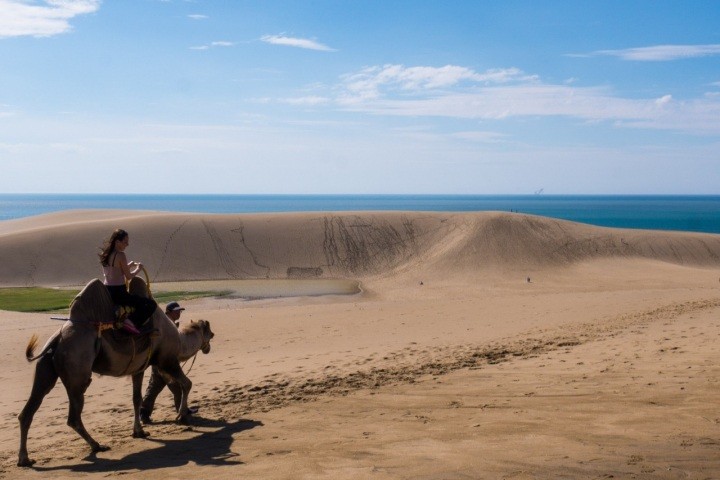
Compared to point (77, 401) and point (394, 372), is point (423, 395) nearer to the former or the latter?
point (394, 372)

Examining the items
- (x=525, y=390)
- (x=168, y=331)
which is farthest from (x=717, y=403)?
(x=168, y=331)

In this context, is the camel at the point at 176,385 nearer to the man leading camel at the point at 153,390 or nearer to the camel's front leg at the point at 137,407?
the man leading camel at the point at 153,390

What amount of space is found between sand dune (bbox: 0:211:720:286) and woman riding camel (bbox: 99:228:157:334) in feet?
90.7

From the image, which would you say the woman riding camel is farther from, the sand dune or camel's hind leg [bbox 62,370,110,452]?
the sand dune

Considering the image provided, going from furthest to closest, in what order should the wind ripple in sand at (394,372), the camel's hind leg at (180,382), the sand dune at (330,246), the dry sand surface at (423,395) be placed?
the sand dune at (330,246)
the wind ripple in sand at (394,372)
the camel's hind leg at (180,382)
the dry sand surface at (423,395)

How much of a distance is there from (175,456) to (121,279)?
2223 mm

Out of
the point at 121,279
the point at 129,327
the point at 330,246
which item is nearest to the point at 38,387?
the point at 129,327

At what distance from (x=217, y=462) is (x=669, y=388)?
6.01m

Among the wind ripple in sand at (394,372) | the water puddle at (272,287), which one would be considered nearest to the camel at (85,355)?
the wind ripple in sand at (394,372)

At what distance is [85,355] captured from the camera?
8180mm

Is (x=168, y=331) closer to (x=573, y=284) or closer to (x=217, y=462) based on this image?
(x=217, y=462)

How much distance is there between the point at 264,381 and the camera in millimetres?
11797

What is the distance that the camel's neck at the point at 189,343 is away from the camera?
972cm

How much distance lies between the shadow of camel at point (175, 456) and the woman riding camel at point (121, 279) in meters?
1.44
